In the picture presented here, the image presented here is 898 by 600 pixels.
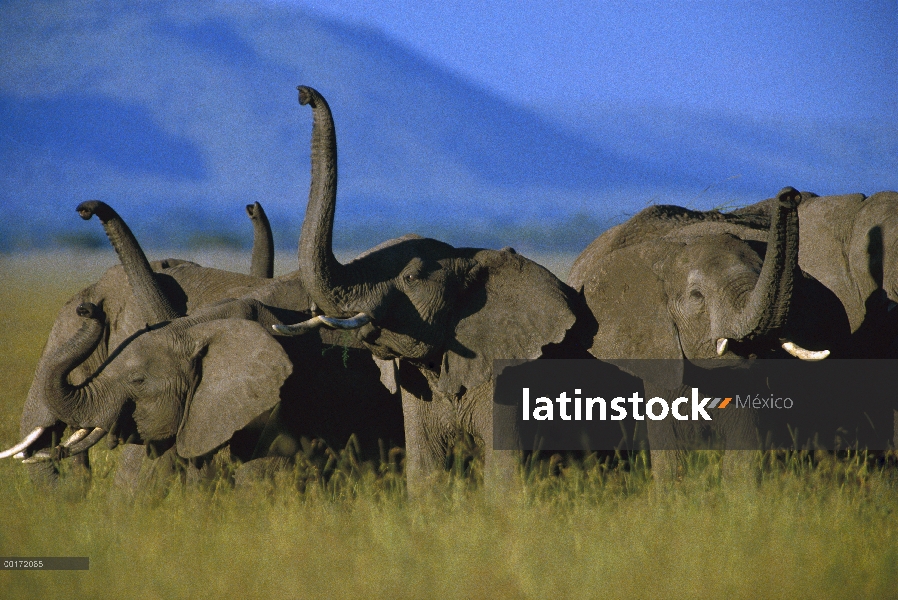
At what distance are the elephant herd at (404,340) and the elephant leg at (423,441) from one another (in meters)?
0.01

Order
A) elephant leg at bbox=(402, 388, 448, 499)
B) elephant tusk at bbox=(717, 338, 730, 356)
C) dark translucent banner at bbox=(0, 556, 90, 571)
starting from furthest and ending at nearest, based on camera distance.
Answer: elephant leg at bbox=(402, 388, 448, 499)
elephant tusk at bbox=(717, 338, 730, 356)
dark translucent banner at bbox=(0, 556, 90, 571)

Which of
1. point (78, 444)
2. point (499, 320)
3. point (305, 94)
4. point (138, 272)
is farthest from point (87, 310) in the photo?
point (499, 320)

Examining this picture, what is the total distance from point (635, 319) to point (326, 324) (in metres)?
2.13

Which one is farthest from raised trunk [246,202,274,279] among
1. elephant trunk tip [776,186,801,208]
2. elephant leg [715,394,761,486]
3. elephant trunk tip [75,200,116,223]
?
elephant trunk tip [776,186,801,208]

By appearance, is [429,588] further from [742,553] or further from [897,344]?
[897,344]

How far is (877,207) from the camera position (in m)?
9.24

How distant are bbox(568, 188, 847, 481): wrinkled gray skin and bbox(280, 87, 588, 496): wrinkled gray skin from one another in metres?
0.37

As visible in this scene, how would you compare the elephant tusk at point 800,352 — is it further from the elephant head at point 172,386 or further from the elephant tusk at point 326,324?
the elephant head at point 172,386

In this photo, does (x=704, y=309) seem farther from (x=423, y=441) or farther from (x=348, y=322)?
(x=348, y=322)

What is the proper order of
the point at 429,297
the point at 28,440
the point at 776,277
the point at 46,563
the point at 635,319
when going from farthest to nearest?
1. the point at 28,440
2. the point at 635,319
3. the point at 429,297
4. the point at 776,277
5. the point at 46,563

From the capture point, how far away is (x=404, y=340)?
736 cm

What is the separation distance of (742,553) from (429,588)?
1660mm

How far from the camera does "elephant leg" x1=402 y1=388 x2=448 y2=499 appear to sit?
7840 mm

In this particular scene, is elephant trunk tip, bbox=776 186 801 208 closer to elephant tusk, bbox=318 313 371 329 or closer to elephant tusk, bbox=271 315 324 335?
elephant tusk, bbox=318 313 371 329
